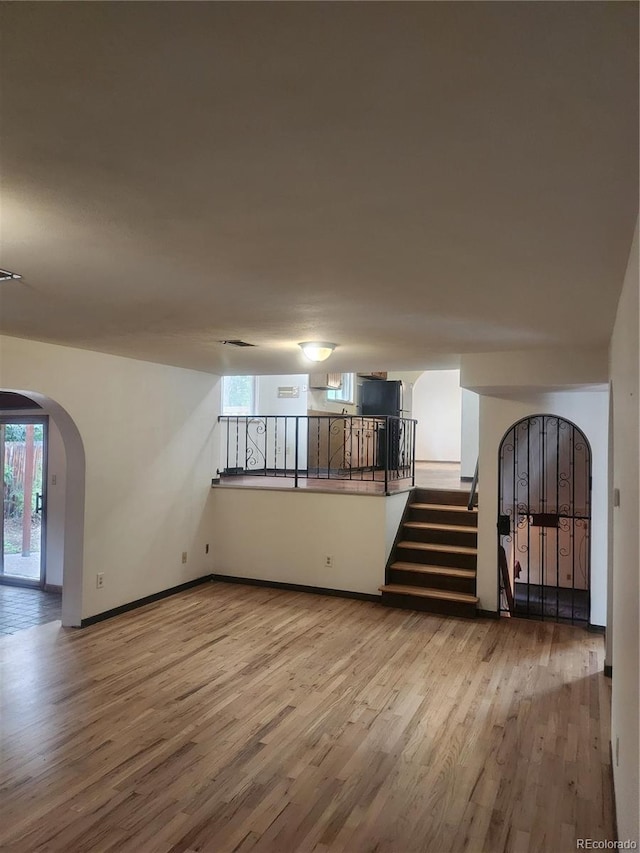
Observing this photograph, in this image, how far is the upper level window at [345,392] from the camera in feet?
37.2

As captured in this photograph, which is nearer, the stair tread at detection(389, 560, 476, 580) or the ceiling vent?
the ceiling vent

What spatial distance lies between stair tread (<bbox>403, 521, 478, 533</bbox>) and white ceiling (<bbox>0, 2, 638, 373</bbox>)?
3.96 metres

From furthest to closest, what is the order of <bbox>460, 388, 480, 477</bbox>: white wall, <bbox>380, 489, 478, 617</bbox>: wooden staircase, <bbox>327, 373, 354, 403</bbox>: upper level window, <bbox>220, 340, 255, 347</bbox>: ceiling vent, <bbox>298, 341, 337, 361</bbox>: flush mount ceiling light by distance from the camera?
<bbox>327, 373, 354, 403</bbox>: upper level window → <bbox>460, 388, 480, 477</bbox>: white wall → <bbox>380, 489, 478, 617</bbox>: wooden staircase → <bbox>220, 340, 255, 347</bbox>: ceiling vent → <bbox>298, 341, 337, 361</bbox>: flush mount ceiling light

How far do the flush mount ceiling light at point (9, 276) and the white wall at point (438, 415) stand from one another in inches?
475

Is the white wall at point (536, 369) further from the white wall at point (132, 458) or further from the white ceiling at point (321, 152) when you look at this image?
the white wall at point (132, 458)

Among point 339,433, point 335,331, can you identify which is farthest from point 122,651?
point 339,433

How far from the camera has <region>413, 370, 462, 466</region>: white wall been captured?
14109mm

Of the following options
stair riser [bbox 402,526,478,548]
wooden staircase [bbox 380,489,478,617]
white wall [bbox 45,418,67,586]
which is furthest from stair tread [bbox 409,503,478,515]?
white wall [bbox 45,418,67,586]

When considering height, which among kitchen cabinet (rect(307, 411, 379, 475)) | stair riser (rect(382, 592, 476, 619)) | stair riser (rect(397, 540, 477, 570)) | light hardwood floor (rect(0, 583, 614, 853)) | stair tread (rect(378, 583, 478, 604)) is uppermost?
kitchen cabinet (rect(307, 411, 379, 475))

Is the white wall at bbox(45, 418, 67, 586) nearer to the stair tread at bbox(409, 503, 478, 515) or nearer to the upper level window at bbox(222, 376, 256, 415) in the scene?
the upper level window at bbox(222, 376, 256, 415)

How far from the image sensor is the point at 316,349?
4.60 metres

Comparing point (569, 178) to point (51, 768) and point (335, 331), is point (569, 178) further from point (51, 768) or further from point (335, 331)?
point (51, 768)

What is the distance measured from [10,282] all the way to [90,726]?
2645 mm

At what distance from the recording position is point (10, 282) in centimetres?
292
